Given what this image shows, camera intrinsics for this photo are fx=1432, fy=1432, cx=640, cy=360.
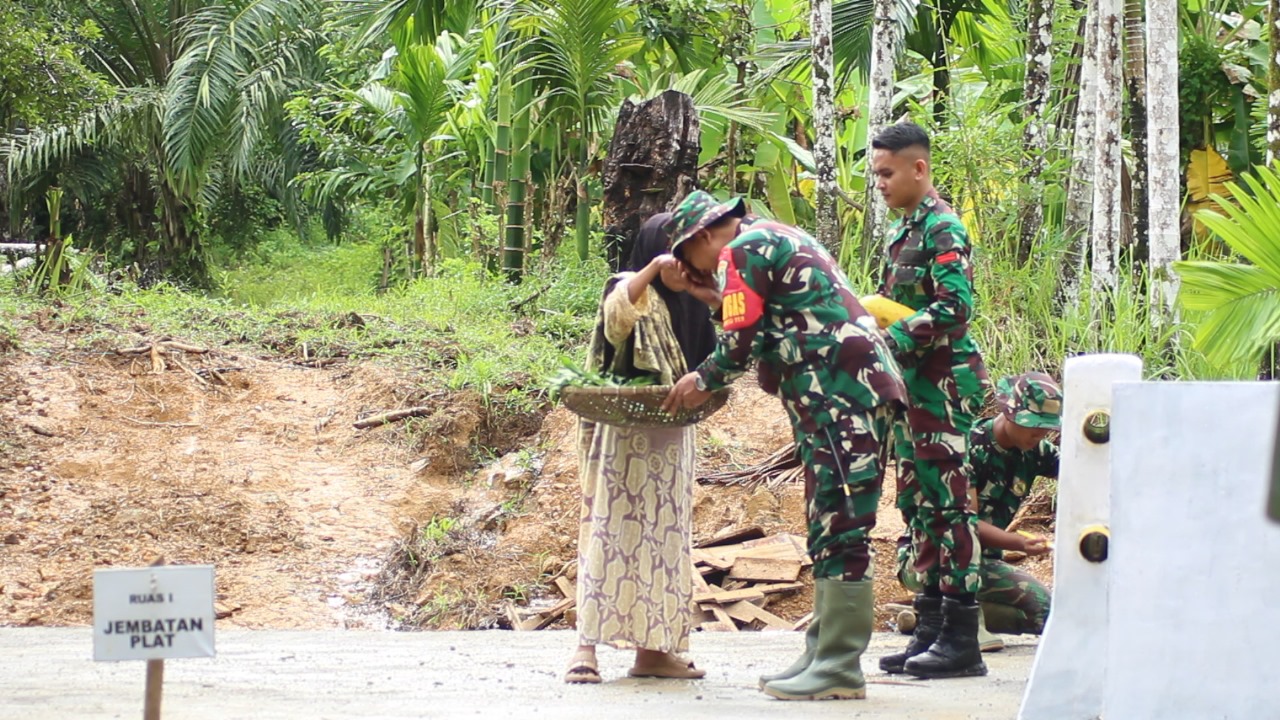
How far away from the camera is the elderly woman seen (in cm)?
535

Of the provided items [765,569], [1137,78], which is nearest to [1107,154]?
[1137,78]

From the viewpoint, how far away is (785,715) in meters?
4.71

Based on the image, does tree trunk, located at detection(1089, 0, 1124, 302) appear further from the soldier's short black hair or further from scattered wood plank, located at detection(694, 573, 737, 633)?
the soldier's short black hair

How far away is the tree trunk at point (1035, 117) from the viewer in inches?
410

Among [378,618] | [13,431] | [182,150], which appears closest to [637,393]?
[378,618]

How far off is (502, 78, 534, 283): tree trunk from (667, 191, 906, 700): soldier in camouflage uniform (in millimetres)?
9797

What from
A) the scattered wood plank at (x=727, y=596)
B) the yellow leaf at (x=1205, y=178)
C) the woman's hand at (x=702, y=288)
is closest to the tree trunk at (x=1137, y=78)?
the yellow leaf at (x=1205, y=178)

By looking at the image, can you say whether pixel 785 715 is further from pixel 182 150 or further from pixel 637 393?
pixel 182 150

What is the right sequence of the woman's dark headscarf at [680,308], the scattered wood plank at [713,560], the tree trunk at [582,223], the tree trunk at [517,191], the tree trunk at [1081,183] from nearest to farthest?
the woman's dark headscarf at [680,308]
the scattered wood plank at [713,560]
the tree trunk at [1081,183]
the tree trunk at [582,223]
the tree trunk at [517,191]


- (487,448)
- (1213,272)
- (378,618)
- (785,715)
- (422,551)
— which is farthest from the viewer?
(487,448)

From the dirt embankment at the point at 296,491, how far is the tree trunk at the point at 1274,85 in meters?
2.68

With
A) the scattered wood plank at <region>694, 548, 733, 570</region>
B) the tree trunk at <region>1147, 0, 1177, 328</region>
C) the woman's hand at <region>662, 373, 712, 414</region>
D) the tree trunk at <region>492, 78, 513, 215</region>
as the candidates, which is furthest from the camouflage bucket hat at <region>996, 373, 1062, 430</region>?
the tree trunk at <region>492, 78, 513, 215</region>

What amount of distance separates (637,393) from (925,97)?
11220mm

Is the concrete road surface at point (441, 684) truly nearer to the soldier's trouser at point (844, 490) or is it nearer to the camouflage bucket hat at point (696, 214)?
the soldier's trouser at point (844, 490)
